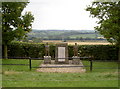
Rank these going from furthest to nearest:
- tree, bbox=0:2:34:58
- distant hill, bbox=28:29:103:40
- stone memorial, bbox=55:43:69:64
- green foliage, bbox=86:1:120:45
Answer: distant hill, bbox=28:29:103:40
tree, bbox=0:2:34:58
stone memorial, bbox=55:43:69:64
green foliage, bbox=86:1:120:45

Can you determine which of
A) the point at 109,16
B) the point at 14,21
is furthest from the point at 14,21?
the point at 109,16

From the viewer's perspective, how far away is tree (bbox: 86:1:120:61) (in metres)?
14.2

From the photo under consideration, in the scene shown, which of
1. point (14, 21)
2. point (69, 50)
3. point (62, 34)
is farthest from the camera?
point (69, 50)

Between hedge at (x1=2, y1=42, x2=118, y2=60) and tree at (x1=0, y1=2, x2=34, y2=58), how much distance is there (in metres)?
2.18

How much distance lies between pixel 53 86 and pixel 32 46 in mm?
13402

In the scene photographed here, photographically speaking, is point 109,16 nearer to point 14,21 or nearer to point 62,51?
point 62,51

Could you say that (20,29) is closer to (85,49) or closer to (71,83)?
(85,49)

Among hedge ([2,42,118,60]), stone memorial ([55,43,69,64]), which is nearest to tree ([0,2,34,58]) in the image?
hedge ([2,42,118,60])

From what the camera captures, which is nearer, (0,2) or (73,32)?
(0,2)

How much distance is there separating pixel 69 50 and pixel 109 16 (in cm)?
523

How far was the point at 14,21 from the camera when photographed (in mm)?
17359

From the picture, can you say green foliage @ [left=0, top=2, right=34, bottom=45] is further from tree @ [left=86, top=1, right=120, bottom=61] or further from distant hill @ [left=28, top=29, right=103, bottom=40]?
tree @ [left=86, top=1, right=120, bottom=61]

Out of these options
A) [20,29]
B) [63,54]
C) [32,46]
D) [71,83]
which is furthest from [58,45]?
[71,83]

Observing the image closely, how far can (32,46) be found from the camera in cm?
1980
